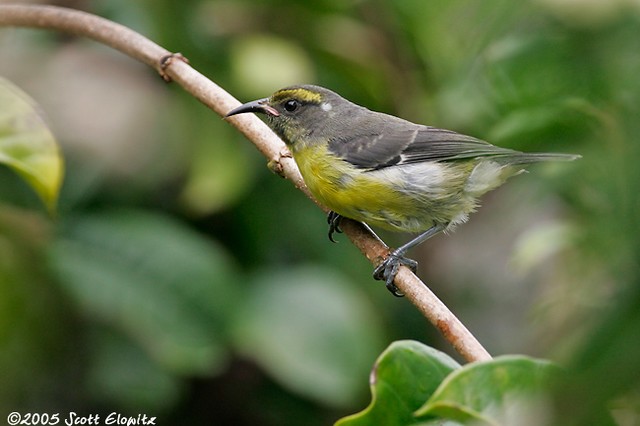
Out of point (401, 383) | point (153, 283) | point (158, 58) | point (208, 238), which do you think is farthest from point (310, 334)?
point (401, 383)

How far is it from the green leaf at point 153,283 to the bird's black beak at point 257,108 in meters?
0.83

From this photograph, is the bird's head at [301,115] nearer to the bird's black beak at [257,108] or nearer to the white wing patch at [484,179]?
the bird's black beak at [257,108]

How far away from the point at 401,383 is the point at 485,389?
30cm

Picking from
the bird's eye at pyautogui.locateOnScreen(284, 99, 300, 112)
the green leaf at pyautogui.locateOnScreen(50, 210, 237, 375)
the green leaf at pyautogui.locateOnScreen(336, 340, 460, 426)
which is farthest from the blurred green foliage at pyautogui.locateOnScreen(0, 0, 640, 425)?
the green leaf at pyautogui.locateOnScreen(336, 340, 460, 426)

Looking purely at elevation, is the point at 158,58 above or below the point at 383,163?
above

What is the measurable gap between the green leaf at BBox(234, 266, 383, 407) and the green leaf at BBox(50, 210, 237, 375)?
162 mm

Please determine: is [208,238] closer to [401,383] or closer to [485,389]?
[401,383]

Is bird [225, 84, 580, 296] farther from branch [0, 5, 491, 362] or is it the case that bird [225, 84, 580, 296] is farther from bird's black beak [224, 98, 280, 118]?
branch [0, 5, 491, 362]

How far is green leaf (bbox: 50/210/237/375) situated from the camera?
12.0 ft

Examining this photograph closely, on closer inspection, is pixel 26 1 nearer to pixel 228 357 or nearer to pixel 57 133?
pixel 57 133

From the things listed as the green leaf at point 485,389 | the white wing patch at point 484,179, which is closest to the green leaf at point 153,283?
the white wing patch at point 484,179

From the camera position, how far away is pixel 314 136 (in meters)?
3.43

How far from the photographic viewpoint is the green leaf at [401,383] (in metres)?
1.32

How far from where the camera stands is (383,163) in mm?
3363
